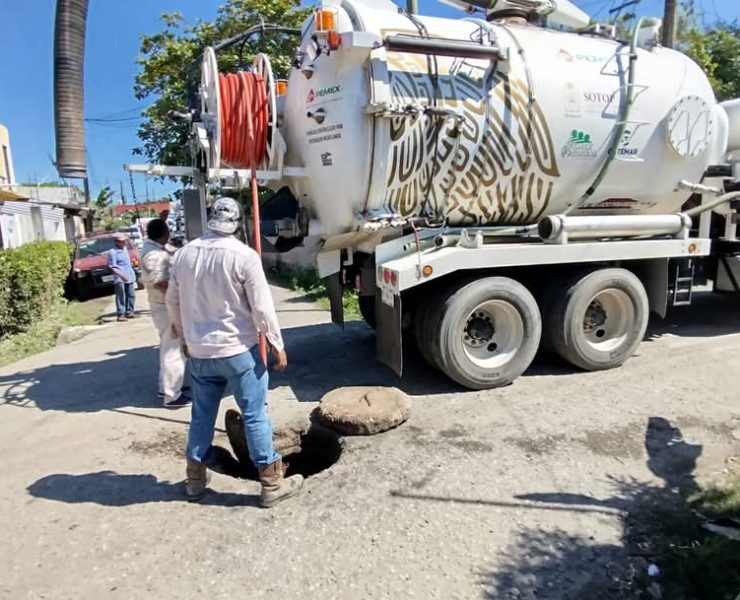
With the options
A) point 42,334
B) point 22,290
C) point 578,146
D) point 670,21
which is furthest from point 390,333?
point 670,21

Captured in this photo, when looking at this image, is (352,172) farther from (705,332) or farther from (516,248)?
(705,332)

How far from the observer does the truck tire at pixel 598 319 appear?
5879 millimetres

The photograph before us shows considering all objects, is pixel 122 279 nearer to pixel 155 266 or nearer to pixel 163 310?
pixel 163 310

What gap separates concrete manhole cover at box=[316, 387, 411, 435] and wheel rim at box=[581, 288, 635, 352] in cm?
235

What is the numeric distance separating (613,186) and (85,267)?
46.7ft

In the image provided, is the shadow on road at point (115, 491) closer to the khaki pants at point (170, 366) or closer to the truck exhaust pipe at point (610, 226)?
the khaki pants at point (170, 366)

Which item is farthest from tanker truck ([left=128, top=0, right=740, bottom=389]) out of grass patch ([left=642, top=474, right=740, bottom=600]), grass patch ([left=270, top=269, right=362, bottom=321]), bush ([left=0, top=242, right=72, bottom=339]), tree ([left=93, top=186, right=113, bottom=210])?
tree ([left=93, top=186, right=113, bottom=210])

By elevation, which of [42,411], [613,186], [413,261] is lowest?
[42,411]

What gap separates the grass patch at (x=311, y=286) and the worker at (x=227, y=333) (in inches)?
206

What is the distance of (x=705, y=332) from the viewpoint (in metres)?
7.45

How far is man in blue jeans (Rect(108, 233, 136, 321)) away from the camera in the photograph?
455 inches

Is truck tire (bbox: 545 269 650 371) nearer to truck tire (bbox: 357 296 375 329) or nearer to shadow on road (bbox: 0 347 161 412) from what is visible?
truck tire (bbox: 357 296 375 329)

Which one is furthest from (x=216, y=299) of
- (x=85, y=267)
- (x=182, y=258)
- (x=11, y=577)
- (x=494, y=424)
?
(x=85, y=267)

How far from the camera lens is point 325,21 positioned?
4961mm
